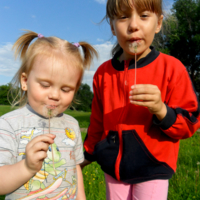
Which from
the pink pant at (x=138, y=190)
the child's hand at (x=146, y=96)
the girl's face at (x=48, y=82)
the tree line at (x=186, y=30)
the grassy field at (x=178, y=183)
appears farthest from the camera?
the tree line at (x=186, y=30)

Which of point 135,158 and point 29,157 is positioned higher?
point 29,157

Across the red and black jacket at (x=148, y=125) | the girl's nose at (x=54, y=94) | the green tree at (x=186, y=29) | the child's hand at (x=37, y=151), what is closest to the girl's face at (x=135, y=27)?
the red and black jacket at (x=148, y=125)

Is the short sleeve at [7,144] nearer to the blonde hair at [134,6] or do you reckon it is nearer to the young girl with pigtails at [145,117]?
the young girl with pigtails at [145,117]

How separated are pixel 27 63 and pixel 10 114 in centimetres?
41

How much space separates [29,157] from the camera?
3.85 feet

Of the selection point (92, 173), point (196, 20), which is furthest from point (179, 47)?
point (92, 173)

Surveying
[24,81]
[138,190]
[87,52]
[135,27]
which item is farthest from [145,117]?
[24,81]

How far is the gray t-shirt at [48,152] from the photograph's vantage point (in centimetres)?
131

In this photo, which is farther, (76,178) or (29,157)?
(76,178)

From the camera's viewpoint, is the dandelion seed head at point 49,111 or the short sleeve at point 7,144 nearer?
Answer: the short sleeve at point 7,144

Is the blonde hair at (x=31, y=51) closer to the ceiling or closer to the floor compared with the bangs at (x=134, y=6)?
closer to the floor

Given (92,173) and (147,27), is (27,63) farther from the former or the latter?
(92,173)

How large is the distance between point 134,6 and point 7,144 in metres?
1.29

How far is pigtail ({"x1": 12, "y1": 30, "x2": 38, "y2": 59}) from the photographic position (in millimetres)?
1655
